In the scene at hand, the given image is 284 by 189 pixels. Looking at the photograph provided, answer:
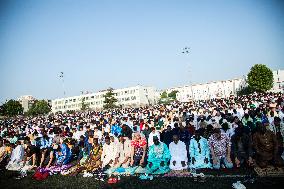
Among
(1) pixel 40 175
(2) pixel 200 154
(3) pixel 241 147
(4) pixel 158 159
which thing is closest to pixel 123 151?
(4) pixel 158 159

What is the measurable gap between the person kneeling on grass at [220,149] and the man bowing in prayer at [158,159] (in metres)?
1.56

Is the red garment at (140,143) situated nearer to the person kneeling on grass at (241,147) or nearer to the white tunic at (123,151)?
the white tunic at (123,151)

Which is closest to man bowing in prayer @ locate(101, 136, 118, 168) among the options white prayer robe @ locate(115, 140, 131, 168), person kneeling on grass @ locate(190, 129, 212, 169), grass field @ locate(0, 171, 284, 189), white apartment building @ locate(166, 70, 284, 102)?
white prayer robe @ locate(115, 140, 131, 168)

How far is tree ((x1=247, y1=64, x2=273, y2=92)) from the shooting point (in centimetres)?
6600

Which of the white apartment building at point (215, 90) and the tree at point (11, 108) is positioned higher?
the white apartment building at point (215, 90)

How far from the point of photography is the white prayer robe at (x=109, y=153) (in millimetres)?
10562

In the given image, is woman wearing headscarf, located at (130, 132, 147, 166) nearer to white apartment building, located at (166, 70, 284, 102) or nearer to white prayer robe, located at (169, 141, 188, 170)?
white prayer robe, located at (169, 141, 188, 170)

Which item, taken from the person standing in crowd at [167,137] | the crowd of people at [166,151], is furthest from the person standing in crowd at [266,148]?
the person standing in crowd at [167,137]

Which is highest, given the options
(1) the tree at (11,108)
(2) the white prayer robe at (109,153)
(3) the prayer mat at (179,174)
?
(1) the tree at (11,108)

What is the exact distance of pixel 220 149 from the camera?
8.91 m

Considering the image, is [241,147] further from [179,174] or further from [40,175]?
[40,175]

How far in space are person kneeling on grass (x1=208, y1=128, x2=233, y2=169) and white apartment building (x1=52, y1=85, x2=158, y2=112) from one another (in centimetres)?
7961

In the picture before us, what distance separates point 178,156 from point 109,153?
2.99 metres

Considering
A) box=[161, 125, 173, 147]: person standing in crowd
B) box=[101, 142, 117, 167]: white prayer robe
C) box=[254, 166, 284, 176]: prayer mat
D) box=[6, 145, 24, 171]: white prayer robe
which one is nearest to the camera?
box=[254, 166, 284, 176]: prayer mat
